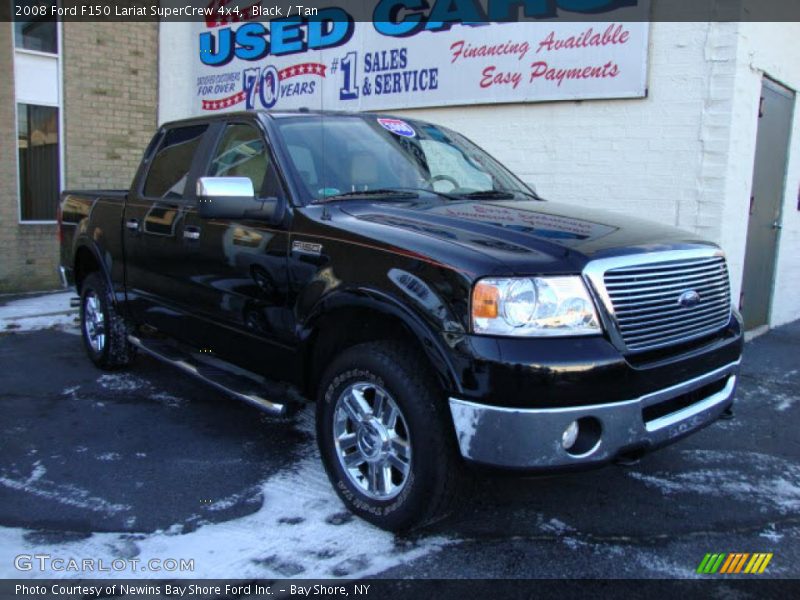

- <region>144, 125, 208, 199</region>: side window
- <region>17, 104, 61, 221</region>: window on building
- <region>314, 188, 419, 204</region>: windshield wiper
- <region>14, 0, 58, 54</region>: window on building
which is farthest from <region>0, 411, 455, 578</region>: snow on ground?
<region>14, 0, 58, 54</region>: window on building

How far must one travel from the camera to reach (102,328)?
570 cm

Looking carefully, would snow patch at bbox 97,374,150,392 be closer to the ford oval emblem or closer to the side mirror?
the side mirror

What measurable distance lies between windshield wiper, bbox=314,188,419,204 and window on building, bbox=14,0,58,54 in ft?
28.1

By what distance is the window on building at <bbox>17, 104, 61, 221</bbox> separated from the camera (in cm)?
1012

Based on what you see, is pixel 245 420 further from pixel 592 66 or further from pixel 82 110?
pixel 82 110

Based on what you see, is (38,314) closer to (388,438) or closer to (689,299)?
(388,438)

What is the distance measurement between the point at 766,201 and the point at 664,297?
16.8 ft

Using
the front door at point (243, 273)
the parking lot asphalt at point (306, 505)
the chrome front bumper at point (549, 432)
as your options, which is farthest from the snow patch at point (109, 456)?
the chrome front bumper at point (549, 432)

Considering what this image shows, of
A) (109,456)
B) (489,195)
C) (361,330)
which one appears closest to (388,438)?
(361,330)

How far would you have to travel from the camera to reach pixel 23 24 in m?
9.98

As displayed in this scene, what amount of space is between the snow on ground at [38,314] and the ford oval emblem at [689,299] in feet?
21.8

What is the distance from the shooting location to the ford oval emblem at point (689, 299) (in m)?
3.12

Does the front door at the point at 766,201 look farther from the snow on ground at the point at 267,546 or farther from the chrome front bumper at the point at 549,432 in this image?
the snow on ground at the point at 267,546

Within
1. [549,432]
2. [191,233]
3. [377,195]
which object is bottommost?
[549,432]
